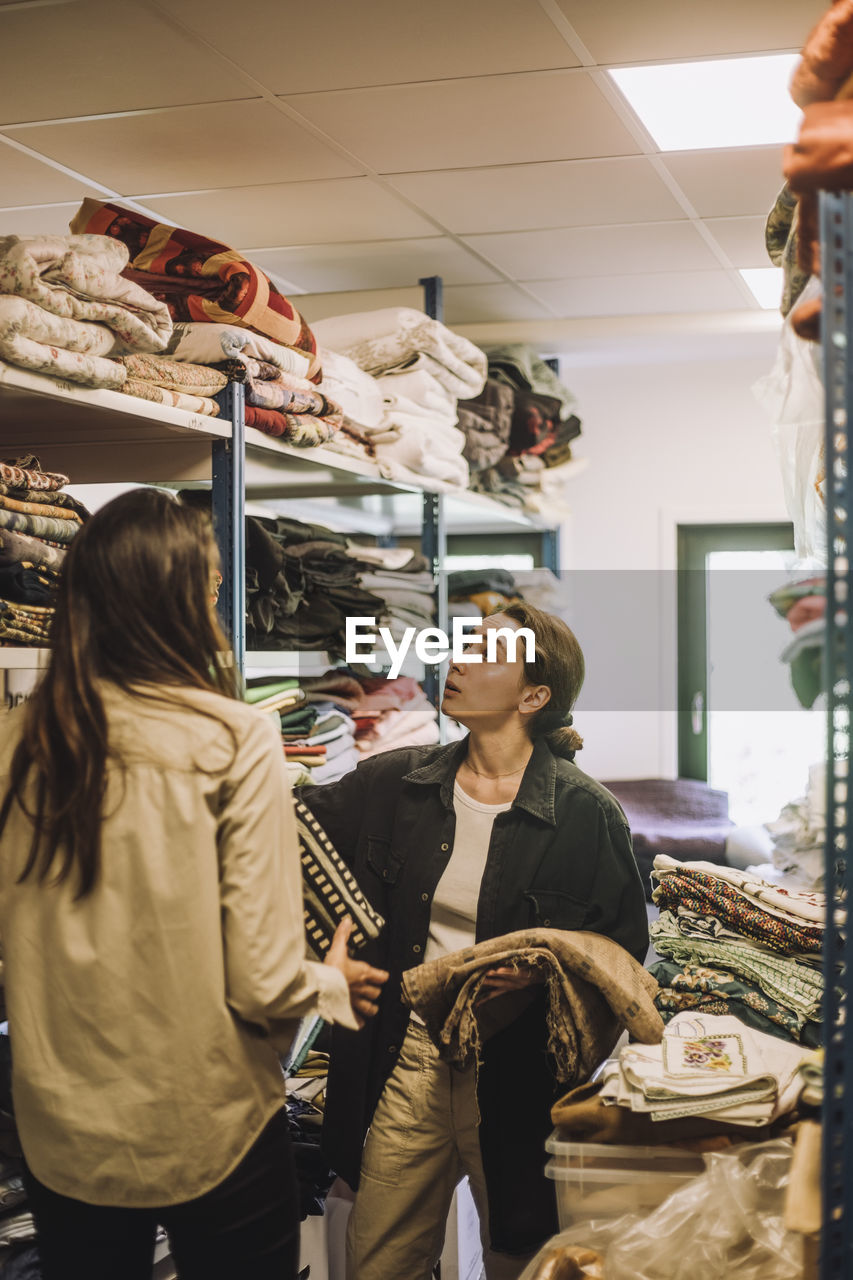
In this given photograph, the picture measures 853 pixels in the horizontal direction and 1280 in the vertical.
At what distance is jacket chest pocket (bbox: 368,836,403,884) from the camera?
88.2 inches

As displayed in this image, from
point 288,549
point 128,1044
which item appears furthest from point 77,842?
point 288,549

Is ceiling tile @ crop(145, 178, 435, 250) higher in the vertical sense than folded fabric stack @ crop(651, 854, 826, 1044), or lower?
higher

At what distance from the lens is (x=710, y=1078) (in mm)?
1676

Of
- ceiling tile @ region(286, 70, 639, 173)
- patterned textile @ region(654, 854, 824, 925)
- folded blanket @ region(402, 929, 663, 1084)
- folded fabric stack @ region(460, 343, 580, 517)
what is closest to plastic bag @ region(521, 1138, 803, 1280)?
folded blanket @ region(402, 929, 663, 1084)

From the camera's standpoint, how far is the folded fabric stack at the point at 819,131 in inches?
42.2

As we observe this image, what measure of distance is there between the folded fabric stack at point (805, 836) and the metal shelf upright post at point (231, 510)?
3.55 ft

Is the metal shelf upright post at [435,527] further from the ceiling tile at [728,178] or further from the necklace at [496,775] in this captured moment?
the necklace at [496,775]

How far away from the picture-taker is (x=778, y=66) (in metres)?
2.20

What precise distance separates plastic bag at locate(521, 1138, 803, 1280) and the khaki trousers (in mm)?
464

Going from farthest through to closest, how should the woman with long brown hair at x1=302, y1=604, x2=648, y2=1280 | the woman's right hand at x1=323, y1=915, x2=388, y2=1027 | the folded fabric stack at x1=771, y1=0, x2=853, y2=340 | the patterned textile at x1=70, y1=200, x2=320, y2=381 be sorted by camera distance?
1. the patterned textile at x1=70, y1=200, x2=320, y2=381
2. the woman with long brown hair at x1=302, y1=604, x2=648, y2=1280
3. the woman's right hand at x1=323, y1=915, x2=388, y2=1027
4. the folded fabric stack at x1=771, y1=0, x2=853, y2=340

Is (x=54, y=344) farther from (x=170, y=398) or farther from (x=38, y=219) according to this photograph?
(x=38, y=219)

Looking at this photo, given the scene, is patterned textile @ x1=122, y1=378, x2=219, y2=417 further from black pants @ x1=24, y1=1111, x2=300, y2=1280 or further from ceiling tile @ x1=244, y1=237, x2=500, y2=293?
black pants @ x1=24, y1=1111, x2=300, y2=1280

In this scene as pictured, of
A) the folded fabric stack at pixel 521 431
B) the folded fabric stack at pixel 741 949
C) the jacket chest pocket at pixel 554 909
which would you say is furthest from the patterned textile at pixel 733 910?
the folded fabric stack at pixel 521 431

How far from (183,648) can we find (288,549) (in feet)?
5.40
